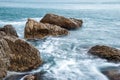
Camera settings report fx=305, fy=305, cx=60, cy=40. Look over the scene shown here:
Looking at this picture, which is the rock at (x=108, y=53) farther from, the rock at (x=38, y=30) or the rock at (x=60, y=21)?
the rock at (x=60, y=21)

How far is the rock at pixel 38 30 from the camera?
25500 millimetres

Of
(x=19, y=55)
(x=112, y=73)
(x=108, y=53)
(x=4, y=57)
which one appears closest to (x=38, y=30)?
(x=108, y=53)

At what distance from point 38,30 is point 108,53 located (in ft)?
30.5

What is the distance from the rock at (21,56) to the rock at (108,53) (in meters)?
4.16

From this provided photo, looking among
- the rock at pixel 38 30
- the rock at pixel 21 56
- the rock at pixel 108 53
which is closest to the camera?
the rock at pixel 21 56

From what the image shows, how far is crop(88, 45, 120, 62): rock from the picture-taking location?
17.6 m

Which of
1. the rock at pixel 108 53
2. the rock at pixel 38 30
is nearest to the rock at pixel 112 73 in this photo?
the rock at pixel 108 53

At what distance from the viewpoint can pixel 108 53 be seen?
1795 centimetres

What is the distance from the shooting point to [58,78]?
14398 mm

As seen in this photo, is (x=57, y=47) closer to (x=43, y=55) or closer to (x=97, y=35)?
(x=43, y=55)

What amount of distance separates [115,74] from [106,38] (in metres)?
11.6


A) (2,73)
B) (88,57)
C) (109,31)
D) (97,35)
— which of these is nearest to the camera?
(2,73)

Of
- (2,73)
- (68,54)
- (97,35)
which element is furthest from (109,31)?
(2,73)

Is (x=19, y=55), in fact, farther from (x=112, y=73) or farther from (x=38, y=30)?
(x=38, y=30)
